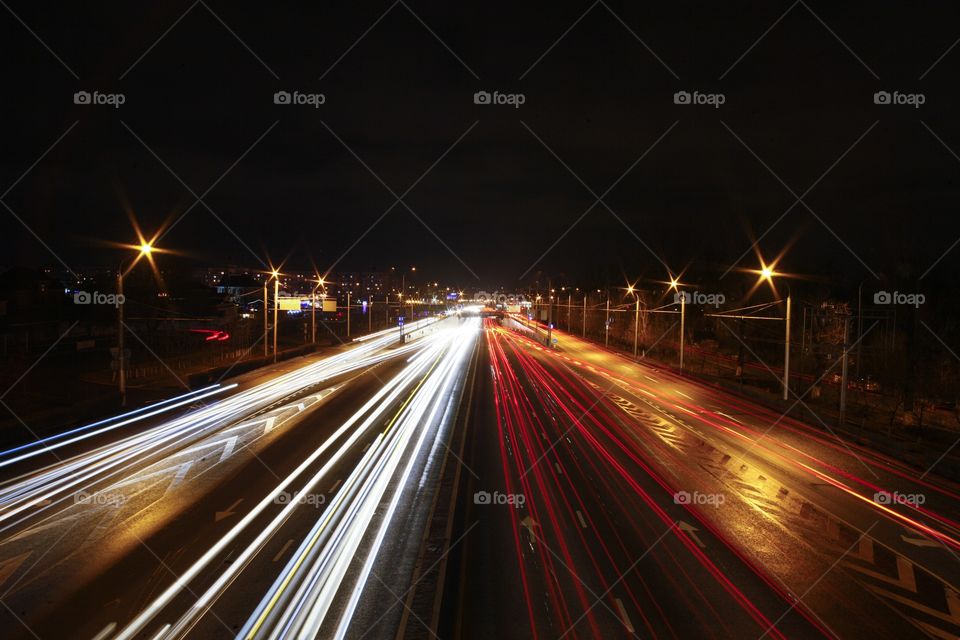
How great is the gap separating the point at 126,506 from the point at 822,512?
14.5 metres

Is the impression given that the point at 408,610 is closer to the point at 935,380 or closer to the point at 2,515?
the point at 2,515

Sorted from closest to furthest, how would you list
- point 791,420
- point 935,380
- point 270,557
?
point 270,557, point 935,380, point 791,420

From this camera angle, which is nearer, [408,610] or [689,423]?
[408,610]

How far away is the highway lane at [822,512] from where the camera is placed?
838cm

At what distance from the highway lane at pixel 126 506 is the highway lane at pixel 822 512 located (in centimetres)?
980

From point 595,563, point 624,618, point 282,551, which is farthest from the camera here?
point 282,551

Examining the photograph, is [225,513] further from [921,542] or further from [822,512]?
[921,542]

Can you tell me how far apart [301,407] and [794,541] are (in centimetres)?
1831

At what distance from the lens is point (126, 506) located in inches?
466

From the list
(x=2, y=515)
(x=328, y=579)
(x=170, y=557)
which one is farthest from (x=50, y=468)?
(x=328, y=579)

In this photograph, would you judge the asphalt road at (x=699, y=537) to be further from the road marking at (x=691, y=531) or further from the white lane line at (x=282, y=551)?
the white lane line at (x=282, y=551)

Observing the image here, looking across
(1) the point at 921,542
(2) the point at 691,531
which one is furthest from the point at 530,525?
(1) the point at 921,542

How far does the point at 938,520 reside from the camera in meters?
11.9

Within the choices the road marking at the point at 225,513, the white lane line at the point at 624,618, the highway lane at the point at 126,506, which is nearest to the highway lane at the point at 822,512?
the white lane line at the point at 624,618
